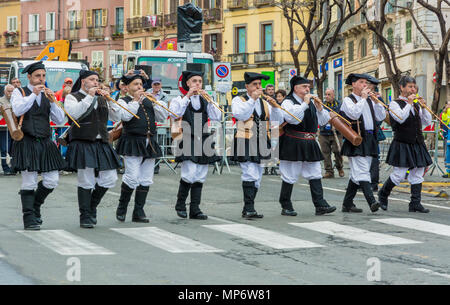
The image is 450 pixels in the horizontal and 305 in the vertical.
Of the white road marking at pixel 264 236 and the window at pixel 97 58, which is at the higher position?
the window at pixel 97 58

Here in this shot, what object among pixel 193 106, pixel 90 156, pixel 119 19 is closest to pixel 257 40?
pixel 119 19

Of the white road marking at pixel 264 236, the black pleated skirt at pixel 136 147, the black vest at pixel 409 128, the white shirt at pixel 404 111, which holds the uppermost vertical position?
the white shirt at pixel 404 111

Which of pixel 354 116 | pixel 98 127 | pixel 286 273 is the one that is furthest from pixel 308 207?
pixel 286 273

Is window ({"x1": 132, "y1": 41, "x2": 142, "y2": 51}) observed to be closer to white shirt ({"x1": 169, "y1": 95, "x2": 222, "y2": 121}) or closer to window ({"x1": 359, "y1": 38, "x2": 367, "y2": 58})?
window ({"x1": 359, "y1": 38, "x2": 367, "y2": 58})

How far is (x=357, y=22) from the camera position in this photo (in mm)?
51625

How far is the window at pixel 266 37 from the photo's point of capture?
61.6 metres

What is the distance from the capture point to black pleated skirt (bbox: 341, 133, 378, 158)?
42.7 ft

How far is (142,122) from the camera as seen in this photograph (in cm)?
1187

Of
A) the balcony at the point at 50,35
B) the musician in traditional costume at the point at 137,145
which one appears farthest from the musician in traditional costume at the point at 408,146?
the balcony at the point at 50,35

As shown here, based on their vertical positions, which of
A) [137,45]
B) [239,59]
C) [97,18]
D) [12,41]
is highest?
[97,18]

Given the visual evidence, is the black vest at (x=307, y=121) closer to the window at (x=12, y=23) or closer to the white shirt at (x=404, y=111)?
the white shirt at (x=404, y=111)

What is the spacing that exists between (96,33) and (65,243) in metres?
66.3

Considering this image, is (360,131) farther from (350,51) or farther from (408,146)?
(350,51)

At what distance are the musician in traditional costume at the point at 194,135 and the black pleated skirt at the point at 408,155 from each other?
9.12 feet
